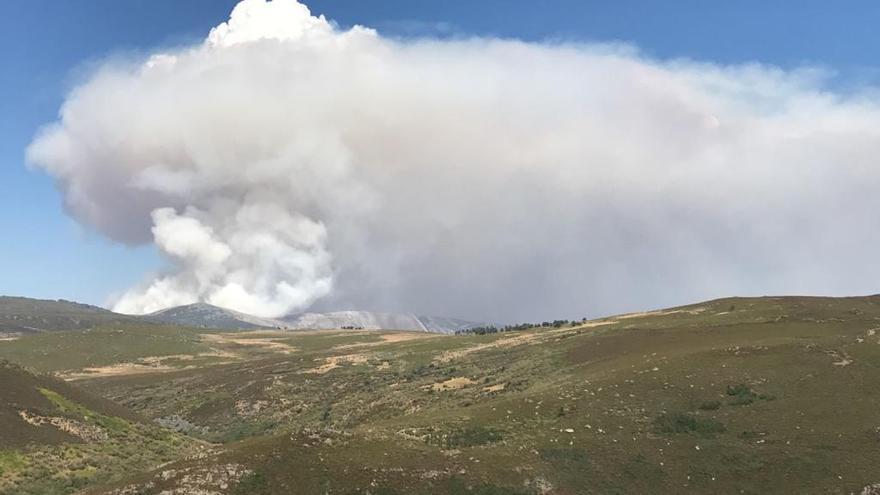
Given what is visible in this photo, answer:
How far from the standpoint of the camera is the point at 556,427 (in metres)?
42.1

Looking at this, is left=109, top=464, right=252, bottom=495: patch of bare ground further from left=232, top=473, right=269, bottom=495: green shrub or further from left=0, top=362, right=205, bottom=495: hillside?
left=0, top=362, right=205, bottom=495: hillside

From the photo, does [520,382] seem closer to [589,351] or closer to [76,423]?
[589,351]

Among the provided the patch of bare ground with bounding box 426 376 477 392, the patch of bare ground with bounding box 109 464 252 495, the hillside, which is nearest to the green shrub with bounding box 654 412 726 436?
the patch of bare ground with bounding box 109 464 252 495

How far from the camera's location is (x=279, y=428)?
2682 inches

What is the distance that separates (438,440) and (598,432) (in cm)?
1129

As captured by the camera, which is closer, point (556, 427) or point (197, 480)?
point (197, 480)

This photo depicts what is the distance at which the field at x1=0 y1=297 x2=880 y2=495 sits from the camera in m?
32.2

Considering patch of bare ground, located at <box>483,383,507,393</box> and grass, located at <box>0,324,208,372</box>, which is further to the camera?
grass, located at <box>0,324,208,372</box>

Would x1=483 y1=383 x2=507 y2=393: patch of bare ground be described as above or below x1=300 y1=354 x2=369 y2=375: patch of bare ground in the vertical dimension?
below

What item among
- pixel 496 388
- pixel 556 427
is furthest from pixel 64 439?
pixel 496 388

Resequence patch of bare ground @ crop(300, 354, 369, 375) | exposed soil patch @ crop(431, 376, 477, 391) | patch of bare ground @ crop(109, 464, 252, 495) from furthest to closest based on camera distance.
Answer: patch of bare ground @ crop(300, 354, 369, 375) → exposed soil patch @ crop(431, 376, 477, 391) → patch of bare ground @ crop(109, 464, 252, 495)

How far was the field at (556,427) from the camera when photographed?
32.2 meters

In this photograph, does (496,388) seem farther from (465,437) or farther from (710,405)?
(710,405)

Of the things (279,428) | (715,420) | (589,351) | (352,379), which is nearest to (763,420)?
(715,420)
